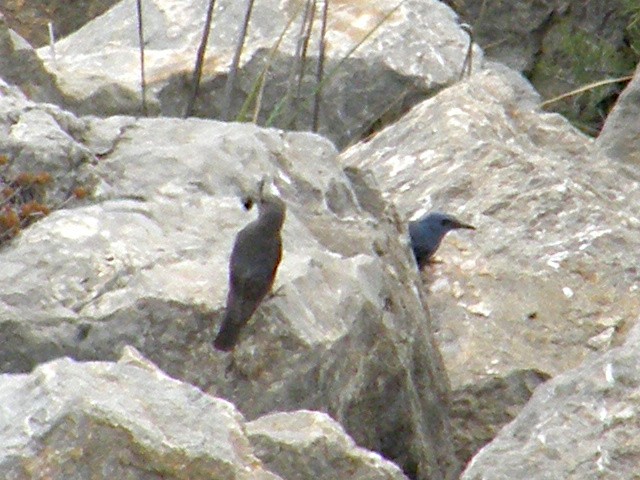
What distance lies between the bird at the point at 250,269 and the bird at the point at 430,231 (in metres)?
1.64

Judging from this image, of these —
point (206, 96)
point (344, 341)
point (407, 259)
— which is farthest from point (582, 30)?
point (344, 341)

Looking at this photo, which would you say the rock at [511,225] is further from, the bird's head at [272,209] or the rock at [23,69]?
the rock at [23,69]

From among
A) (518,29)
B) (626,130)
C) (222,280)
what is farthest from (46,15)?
(222,280)

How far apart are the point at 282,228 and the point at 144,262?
0.67 meters

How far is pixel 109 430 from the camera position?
11.7 feet

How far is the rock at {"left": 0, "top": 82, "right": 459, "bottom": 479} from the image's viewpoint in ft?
15.4

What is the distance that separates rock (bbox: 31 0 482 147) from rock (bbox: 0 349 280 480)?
13.1ft

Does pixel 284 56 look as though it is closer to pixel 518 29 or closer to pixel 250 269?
pixel 518 29

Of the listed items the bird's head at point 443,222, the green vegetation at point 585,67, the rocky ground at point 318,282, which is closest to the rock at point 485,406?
the rocky ground at point 318,282

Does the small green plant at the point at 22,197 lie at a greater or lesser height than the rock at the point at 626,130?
greater

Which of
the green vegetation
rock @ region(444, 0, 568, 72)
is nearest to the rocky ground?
the green vegetation

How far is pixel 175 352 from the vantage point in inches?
187

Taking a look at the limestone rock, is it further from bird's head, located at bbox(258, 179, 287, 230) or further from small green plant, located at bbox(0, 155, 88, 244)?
small green plant, located at bbox(0, 155, 88, 244)

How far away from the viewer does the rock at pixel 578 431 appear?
3996 millimetres
